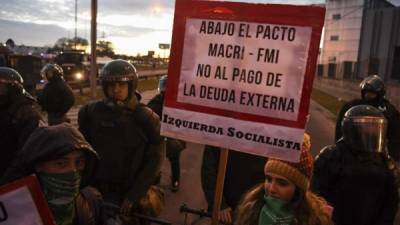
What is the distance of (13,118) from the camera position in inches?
157

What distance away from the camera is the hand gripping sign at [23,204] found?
1898 mm

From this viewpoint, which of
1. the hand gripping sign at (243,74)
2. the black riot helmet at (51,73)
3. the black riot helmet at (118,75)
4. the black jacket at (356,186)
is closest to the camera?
the hand gripping sign at (243,74)

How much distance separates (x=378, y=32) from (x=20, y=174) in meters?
39.7

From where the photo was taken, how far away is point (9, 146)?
3.93 meters

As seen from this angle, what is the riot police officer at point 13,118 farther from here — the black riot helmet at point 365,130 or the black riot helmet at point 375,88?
the black riot helmet at point 375,88

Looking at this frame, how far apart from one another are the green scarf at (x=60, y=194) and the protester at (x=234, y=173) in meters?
1.45

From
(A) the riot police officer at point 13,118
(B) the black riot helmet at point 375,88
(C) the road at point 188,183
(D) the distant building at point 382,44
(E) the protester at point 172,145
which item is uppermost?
(D) the distant building at point 382,44

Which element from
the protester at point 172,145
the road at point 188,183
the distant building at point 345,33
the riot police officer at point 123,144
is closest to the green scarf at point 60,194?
the riot police officer at point 123,144

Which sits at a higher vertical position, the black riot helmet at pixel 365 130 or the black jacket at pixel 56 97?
the black riot helmet at pixel 365 130

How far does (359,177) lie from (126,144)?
1.80 metres

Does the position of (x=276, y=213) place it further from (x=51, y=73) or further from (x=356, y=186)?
(x=51, y=73)

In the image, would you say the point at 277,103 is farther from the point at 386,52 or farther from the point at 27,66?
the point at 386,52

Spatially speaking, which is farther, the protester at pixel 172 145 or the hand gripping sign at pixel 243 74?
the protester at pixel 172 145

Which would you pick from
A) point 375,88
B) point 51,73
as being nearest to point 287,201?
point 375,88
